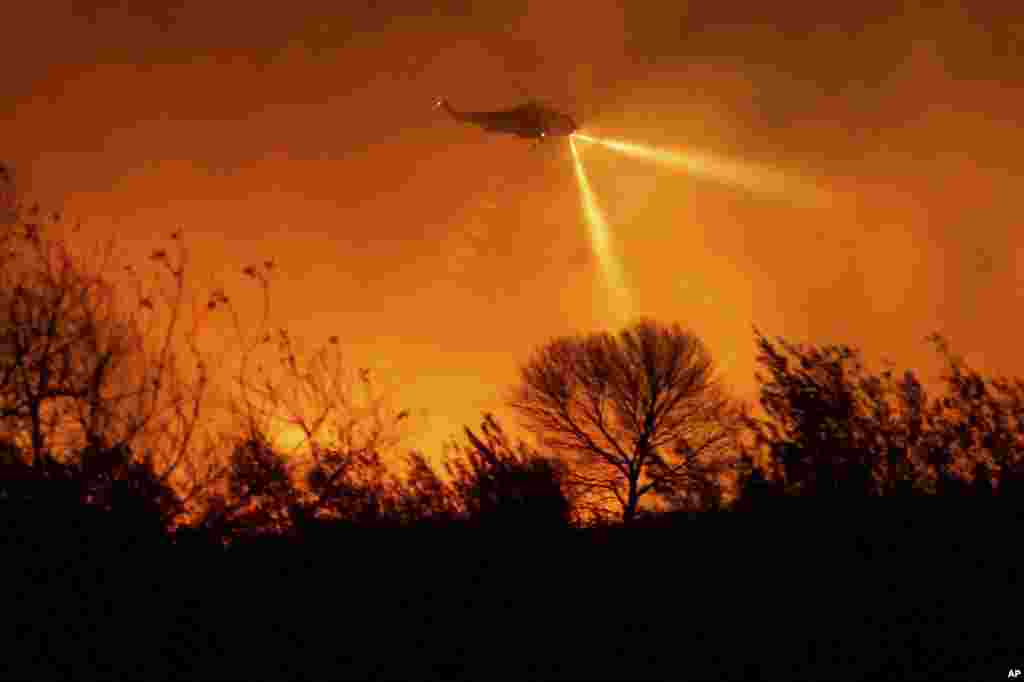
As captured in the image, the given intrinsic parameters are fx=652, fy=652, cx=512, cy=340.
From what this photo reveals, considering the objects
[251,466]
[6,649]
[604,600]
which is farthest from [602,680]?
[6,649]

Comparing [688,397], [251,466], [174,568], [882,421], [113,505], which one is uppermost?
[688,397]

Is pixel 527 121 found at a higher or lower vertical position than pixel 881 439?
higher

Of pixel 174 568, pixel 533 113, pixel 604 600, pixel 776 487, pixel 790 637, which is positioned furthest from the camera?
pixel 533 113

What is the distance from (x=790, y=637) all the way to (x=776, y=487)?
2.74 metres

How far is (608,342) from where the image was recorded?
1684 cm

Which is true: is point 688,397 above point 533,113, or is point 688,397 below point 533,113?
below

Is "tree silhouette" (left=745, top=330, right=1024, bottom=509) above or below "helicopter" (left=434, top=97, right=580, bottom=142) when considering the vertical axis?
below

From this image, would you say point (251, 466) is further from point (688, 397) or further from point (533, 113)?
point (688, 397)

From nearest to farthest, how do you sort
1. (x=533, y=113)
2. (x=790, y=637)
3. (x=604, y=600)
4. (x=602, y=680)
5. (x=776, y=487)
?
(x=602, y=680)
(x=790, y=637)
(x=604, y=600)
(x=776, y=487)
(x=533, y=113)

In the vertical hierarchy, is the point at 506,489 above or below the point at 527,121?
below

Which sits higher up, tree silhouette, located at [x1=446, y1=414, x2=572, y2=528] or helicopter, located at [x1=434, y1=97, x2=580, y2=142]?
helicopter, located at [x1=434, y1=97, x2=580, y2=142]

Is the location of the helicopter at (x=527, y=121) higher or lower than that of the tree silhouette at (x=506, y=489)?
higher

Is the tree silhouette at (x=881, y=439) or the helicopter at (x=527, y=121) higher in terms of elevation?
the helicopter at (x=527, y=121)

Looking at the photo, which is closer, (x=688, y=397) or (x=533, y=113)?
(x=533, y=113)
